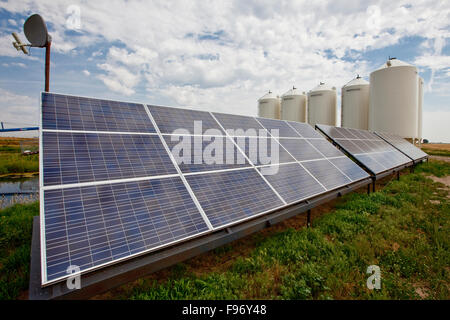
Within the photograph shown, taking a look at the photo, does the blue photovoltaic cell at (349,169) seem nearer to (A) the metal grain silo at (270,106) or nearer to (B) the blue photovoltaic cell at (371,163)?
(B) the blue photovoltaic cell at (371,163)

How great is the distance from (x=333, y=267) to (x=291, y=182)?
225 cm

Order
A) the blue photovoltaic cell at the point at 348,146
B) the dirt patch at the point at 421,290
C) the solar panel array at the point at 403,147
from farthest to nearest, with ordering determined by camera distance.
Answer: the solar panel array at the point at 403,147 < the blue photovoltaic cell at the point at 348,146 < the dirt patch at the point at 421,290

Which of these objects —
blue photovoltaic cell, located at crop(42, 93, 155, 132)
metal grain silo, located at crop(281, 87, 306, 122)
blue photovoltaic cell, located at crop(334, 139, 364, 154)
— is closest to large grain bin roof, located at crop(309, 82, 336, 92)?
metal grain silo, located at crop(281, 87, 306, 122)

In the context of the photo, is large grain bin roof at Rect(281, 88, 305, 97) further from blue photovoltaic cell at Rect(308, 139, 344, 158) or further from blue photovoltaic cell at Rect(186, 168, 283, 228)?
blue photovoltaic cell at Rect(186, 168, 283, 228)

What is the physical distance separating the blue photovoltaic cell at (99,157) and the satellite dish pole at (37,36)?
19.1 ft

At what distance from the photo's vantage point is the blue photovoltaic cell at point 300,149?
7416mm

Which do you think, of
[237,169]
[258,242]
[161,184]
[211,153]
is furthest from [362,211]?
[161,184]

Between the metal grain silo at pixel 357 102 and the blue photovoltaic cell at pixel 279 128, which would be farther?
the metal grain silo at pixel 357 102

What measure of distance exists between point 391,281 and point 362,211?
3799 millimetres

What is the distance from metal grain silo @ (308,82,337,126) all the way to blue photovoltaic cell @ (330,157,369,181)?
82.9ft

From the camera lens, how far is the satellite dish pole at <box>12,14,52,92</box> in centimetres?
659

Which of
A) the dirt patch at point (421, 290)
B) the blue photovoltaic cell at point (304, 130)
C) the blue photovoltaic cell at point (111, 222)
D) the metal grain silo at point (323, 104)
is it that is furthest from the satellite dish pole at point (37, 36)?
the metal grain silo at point (323, 104)

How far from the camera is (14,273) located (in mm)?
3979

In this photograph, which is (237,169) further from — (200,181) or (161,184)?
(161,184)
